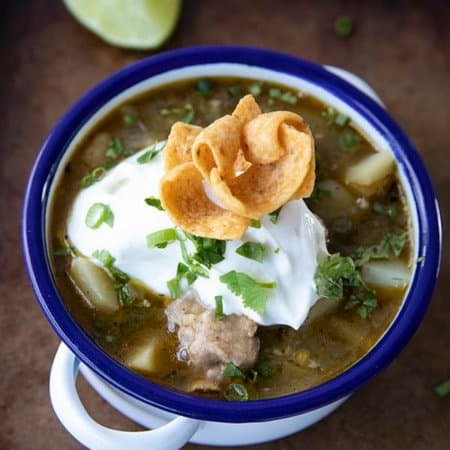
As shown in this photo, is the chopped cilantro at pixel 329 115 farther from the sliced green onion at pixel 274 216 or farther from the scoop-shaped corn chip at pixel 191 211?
the scoop-shaped corn chip at pixel 191 211

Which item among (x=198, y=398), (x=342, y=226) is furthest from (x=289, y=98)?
(x=198, y=398)

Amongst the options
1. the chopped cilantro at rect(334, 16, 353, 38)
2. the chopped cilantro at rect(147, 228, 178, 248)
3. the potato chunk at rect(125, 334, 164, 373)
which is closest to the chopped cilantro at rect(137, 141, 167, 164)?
the chopped cilantro at rect(147, 228, 178, 248)

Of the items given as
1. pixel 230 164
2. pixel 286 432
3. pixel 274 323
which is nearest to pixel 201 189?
pixel 230 164

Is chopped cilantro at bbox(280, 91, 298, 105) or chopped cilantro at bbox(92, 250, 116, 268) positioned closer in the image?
chopped cilantro at bbox(92, 250, 116, 268)

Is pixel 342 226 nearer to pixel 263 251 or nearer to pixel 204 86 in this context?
pixel 263 251

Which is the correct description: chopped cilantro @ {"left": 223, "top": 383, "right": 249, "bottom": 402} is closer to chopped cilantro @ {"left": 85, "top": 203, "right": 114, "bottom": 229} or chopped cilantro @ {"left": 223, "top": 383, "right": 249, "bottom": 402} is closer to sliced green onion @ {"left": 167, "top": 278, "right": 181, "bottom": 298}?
sliced green onion @ {"left": 167, "top": 278, "right": 181, "bottom": 298}

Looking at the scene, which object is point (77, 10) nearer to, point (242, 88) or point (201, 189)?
point (242, 88)

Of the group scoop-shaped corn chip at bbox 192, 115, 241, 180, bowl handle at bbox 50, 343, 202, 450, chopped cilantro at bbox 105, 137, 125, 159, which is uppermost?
scoop-shaped corn chip at bbox 192, 115, 241, 180
